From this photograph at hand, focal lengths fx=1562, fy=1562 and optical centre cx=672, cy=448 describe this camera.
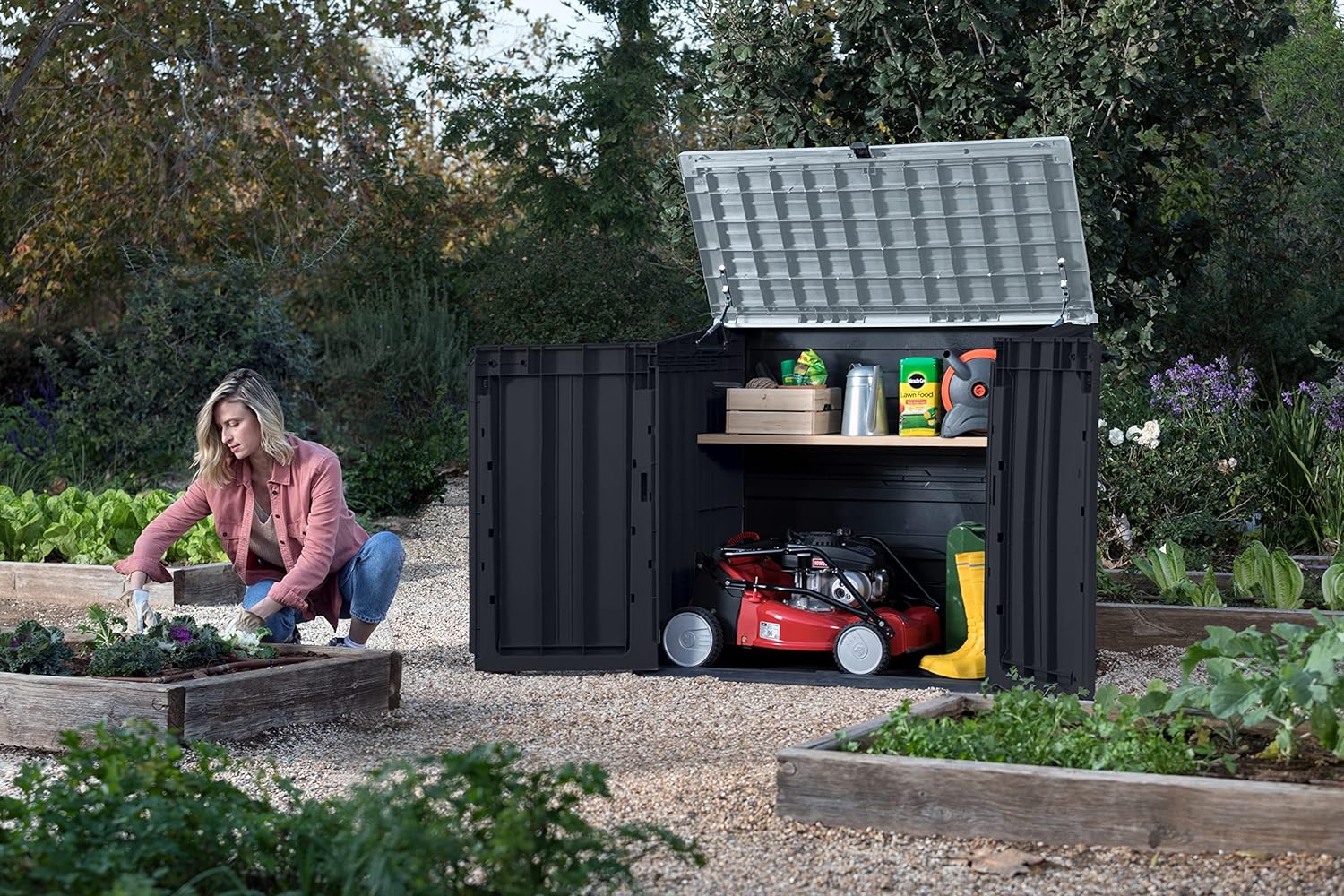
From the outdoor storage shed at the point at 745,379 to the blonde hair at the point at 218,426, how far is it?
0.89 m

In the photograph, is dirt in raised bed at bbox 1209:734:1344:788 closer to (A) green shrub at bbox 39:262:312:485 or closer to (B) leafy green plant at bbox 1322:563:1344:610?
(B) leafy green plant at bbox 1322:563:1344:610

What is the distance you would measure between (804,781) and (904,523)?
3287 mm

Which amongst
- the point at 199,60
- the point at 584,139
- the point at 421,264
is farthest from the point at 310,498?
the point at 584,139

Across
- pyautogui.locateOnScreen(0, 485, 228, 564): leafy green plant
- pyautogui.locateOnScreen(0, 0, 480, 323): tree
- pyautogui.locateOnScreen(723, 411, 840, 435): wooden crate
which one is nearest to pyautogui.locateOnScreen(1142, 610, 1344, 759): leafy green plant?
pyautogui.locateOnScreen(723, 411, 840, 435): wooden crate

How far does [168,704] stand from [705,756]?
1.58 metres

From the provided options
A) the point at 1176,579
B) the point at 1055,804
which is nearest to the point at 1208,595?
the point at 1176,579

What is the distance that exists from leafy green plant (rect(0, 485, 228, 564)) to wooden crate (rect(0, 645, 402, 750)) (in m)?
3.55

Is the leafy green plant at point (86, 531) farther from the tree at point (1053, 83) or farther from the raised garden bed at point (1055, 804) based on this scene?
the raised garden bed at point (1055, 804)

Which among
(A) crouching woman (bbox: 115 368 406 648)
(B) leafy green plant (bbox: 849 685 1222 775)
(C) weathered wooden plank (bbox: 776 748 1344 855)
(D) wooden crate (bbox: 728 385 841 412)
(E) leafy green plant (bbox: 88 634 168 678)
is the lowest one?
(C) weathered wooden plank (bbox: 776 748 1344 855)

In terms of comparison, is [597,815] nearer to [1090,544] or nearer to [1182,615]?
[1090,544]

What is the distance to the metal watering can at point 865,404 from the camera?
21.0ft

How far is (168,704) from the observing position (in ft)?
14.9

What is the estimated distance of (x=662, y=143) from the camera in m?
20.8

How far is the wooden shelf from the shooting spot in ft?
20.1
